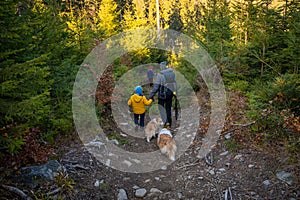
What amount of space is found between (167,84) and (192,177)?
3.67m

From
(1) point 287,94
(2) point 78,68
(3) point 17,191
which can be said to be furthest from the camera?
(2) point 78,68

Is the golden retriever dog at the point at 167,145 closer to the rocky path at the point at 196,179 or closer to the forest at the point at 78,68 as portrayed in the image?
the rocky path at the point at 196,179

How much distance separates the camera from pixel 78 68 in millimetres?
9117

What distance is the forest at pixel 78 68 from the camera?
475 cm

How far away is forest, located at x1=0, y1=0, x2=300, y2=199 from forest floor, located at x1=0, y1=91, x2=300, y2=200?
0.23 meters

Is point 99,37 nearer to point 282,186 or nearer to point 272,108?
point 272,108

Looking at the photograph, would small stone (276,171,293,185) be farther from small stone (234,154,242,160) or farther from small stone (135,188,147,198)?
small stone (135,188,147,198)

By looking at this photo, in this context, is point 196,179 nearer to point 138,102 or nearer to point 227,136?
point 227,136

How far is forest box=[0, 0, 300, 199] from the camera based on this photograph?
4754 millimetres

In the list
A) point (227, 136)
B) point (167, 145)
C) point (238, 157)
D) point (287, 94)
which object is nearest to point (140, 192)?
point (167, 145)

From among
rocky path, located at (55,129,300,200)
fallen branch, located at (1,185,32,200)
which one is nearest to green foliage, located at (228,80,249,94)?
rocky path, located at (55,129,300,200)

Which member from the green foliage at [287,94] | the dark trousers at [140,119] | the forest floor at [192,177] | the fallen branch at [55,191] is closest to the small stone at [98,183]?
the forest floor at [192,177]

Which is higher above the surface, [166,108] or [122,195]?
[166,108]

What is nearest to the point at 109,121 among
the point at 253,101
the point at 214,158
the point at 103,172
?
the point at 103,172
